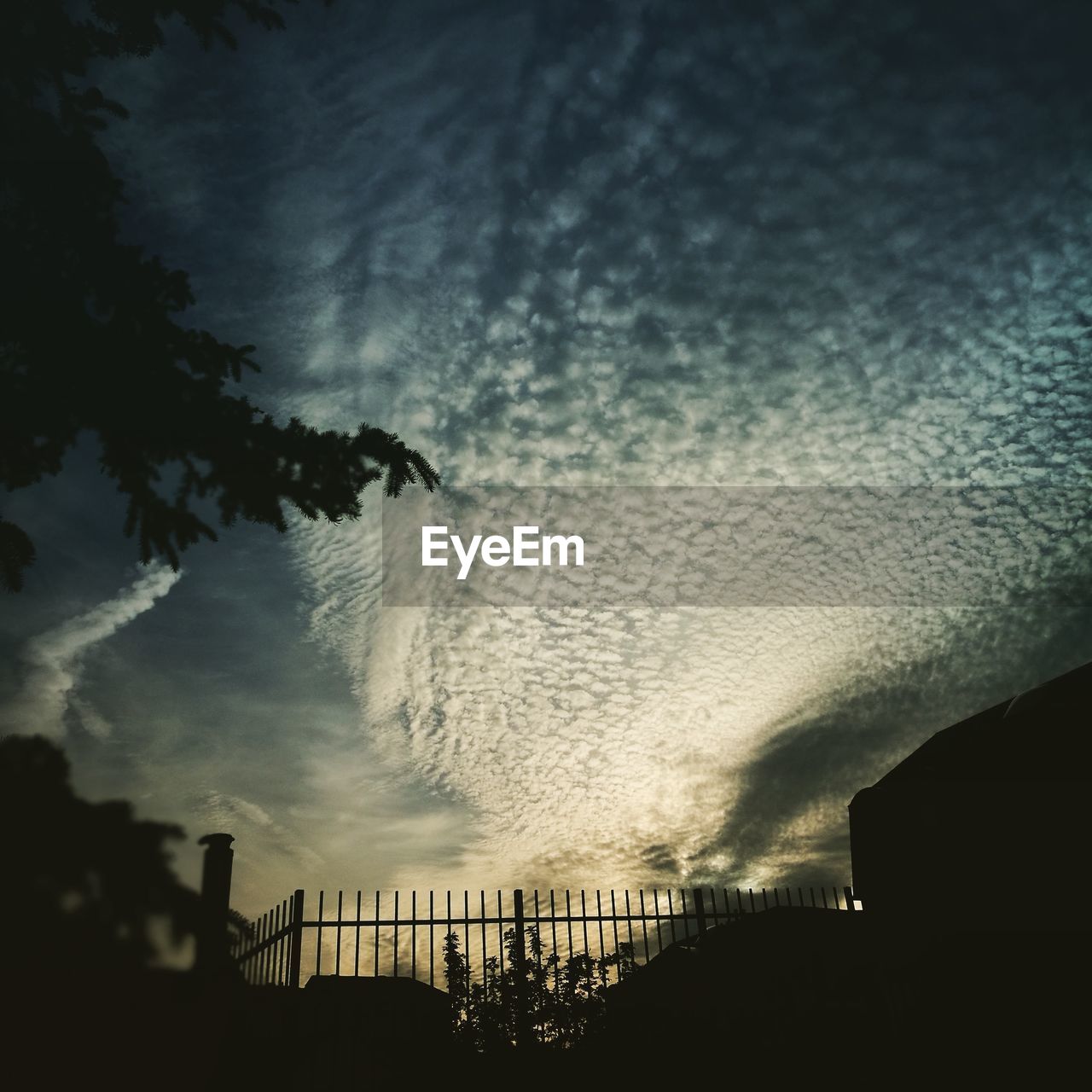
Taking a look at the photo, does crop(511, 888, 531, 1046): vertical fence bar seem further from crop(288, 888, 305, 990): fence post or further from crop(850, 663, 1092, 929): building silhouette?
crop(850, 663, 1092, 929): building silhouette

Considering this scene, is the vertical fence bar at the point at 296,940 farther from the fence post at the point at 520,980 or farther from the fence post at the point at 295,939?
the fence post at the point at 520,980

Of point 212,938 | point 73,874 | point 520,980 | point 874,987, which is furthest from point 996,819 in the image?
point 73,874

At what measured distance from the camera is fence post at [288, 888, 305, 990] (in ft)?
24.5

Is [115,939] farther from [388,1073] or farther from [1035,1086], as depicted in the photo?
[1035,1086]

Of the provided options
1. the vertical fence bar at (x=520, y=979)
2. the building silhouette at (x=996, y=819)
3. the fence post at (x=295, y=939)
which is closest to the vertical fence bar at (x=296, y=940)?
the fence post at (x=295, y=939)

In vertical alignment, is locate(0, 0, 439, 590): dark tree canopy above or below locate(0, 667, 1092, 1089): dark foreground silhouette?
above

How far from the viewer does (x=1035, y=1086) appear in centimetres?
647

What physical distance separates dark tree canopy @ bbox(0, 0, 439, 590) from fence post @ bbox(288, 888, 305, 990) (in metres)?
4.19

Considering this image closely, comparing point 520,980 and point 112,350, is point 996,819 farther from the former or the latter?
point 112,350

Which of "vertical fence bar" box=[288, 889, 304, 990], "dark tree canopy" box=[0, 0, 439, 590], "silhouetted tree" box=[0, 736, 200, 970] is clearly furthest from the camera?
"vertical fence bar" box=[288, 889, 304, 990]

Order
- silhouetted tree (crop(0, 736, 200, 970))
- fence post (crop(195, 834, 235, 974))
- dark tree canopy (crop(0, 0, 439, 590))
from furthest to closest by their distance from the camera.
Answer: dark tree canopy (crop(0, 0, 439, 590)) → fence post (crop(195, 834, 235, 974)) → silhouetted tree (crop(0, 736, 200, 970))

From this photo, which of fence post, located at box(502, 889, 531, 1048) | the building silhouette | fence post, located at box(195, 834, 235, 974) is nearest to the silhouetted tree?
fence post, located at box(195, 834, 235, 974)

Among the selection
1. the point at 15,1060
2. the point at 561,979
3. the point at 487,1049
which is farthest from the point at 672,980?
the point at 15,1060

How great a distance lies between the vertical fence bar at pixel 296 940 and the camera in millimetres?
7477
